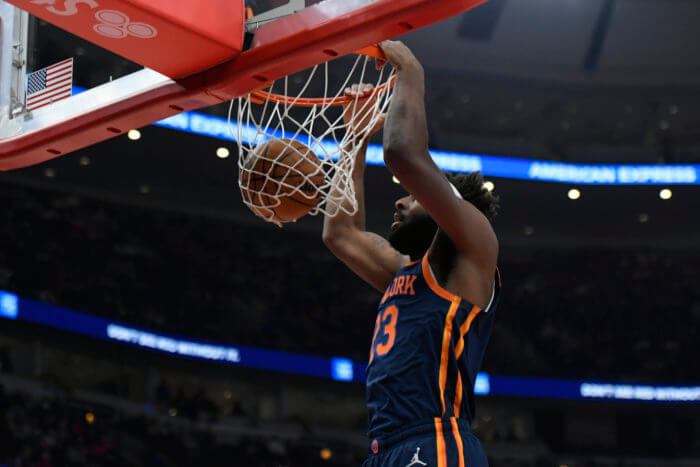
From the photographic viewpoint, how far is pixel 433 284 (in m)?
2.34

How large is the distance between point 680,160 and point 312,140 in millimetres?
10346

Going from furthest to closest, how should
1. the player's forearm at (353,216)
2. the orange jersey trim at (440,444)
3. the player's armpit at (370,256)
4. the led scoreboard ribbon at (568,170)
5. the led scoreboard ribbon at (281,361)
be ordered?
1. the led scoreboard ribbon at (568,170)
2. the led scoreboard ribbon at (281,361)
3. the player's forearm at (353,216)
4. the player's armpit at (370,256)
5. the orange jersey trim at (440,444)

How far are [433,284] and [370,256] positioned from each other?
0.59 meters

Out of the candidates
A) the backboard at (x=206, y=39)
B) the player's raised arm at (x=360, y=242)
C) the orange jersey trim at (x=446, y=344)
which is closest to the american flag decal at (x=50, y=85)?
the backboard at (x=206, y=39)

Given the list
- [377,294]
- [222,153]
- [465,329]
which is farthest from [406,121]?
[377,294]

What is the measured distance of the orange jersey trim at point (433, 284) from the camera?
2.31 meters

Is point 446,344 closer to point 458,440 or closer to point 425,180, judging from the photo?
point 458,440

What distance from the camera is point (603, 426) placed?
14.1 m

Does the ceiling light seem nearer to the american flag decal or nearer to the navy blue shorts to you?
the american flag decal

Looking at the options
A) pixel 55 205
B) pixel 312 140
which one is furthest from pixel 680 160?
pixel 312 140

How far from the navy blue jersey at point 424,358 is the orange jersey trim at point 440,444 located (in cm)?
2

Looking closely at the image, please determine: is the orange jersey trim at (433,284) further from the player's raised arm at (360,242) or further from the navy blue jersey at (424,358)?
the player's raised arm at (360,242)

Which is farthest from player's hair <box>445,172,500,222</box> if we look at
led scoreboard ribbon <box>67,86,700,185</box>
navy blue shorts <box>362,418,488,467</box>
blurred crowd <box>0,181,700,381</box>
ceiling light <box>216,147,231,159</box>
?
blurred crowd <box>0,181,700,381</box>

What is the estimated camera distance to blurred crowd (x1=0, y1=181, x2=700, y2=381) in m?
11.8
